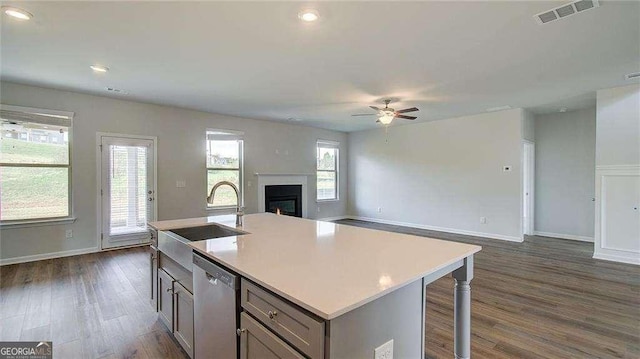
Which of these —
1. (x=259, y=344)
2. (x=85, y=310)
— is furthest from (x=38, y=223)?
(x=259, y=344)

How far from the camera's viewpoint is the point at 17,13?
238 cm

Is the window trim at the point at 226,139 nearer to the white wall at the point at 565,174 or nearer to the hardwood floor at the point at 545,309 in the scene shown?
the hardwood floor at the point at 545,309

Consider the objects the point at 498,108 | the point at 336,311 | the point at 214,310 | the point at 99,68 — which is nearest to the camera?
the point at 336,311

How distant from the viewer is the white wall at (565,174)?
581cm

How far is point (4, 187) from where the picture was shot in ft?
13.9

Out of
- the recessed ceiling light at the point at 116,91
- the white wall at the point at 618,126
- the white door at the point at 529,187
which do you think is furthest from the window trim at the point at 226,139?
the white wall at the point at 618,126

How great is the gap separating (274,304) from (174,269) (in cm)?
133

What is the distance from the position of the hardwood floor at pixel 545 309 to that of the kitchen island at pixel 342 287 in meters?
0.80

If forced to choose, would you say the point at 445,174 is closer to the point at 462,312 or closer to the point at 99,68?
the point at 462,312

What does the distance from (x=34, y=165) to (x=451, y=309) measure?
19.6 ft

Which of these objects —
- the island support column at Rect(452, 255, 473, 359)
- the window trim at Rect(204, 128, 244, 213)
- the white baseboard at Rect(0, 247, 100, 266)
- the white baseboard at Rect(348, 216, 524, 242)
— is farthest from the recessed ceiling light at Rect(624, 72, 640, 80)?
the white baseboard at Rect(0, 247, 100, 266)

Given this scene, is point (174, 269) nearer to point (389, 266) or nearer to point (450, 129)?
point (389, 266)

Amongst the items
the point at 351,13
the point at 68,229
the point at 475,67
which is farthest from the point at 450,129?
the point at 68,229

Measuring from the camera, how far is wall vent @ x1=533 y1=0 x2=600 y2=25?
7.35 feet
